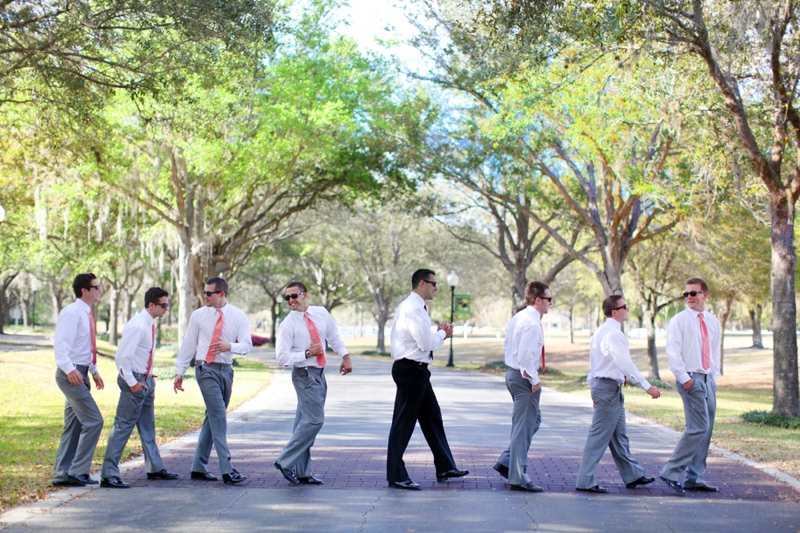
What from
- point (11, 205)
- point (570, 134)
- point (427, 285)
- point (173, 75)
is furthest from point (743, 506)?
point (11, 205)

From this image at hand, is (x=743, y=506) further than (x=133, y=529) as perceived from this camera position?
Yes

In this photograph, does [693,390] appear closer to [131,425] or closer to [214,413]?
[214,413]

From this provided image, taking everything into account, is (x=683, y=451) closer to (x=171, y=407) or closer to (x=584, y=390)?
(x=171, y=407)

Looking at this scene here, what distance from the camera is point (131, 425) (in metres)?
8.16

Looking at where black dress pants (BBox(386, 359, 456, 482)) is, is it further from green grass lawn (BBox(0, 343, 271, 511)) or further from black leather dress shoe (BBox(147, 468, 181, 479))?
green grass lawn (BBox(0, 343, 271, 511))

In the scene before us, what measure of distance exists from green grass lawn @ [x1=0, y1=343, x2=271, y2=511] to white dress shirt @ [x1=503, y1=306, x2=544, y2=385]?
454 centimetres

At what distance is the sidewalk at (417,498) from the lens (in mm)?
6586

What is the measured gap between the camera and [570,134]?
65.0ft

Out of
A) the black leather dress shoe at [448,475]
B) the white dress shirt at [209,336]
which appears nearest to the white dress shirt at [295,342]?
the white dress shirt at [209,336]

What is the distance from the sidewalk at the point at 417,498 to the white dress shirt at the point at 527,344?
118 centimetres

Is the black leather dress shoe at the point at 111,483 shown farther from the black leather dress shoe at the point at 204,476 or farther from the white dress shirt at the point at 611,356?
the white dress shirt at the point at 611,356

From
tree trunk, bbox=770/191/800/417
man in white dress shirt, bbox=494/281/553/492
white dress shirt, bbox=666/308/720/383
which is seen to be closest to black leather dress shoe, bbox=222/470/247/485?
man in white dress shirt, bbox=494/281/553/492

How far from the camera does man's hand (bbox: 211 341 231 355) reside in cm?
811

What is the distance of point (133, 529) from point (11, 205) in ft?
85.8
